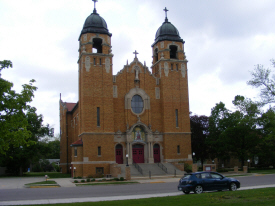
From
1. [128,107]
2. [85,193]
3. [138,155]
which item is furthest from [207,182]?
[128,107]

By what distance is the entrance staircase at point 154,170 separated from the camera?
38.7 metres

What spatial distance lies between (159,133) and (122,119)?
211 inches

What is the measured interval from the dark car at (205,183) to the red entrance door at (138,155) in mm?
24354

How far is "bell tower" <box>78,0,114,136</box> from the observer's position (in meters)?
41.2

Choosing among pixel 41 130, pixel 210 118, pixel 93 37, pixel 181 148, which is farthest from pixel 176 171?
pixel 41 130

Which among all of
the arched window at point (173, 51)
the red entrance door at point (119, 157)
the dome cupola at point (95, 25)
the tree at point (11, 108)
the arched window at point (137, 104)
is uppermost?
the dome cupola at point (95, 25)

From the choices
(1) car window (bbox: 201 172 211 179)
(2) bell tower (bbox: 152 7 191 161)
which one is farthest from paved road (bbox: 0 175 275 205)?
(2) bell tower (bbox: 152 7 191 161)

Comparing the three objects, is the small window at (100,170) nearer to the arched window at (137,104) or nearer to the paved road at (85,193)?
the arched window at (137,104)

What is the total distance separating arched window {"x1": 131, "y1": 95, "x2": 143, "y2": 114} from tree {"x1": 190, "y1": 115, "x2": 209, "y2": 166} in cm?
1296

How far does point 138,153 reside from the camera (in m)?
43.8

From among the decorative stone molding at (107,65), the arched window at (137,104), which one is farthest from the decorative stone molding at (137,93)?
the decorative stone molding at (107,65)

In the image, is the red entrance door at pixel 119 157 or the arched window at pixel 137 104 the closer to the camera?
the red entrance door at pixel 119 157

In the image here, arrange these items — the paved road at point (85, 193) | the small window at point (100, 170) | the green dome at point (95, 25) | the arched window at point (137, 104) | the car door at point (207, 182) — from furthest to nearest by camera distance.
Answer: the arched window at point (137, 104)
the green dome at point (95, 25)
the small window at point (100, 170)
the car door at point (207, 182)
the paved road at point (85, 193)

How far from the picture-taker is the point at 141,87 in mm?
45156
